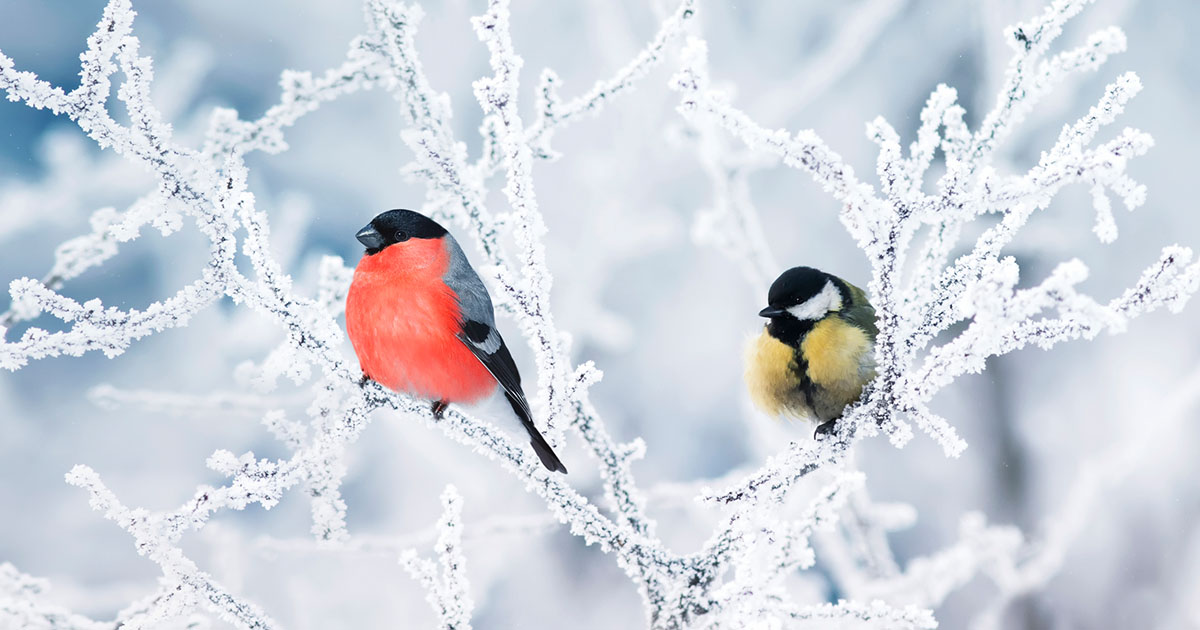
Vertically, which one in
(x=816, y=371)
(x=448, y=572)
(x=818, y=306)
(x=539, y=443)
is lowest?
(x=448, y=572)

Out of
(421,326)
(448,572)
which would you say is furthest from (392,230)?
(448,572)

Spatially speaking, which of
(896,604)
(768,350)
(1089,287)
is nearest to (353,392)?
(768,350)

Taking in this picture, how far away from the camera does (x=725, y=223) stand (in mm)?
1489

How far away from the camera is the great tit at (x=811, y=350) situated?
1.05 m

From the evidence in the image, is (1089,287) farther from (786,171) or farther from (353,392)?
(353,392)

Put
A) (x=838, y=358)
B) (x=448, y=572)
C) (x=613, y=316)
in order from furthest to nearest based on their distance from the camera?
(x=613, y=316)
(x=838, y=358)
(x=448, y=572)

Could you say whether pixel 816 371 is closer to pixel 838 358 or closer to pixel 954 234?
pixel 838 358

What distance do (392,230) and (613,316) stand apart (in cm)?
73

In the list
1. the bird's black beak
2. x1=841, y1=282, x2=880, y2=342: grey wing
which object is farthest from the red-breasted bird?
x1=841, y1=282, x2=880, y2=342: grey wing

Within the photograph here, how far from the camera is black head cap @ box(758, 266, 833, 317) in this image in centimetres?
112

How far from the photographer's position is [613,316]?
1752 mm

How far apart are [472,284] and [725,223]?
543mm

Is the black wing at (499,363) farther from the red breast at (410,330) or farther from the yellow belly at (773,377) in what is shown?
the yellow belly at (773,377)

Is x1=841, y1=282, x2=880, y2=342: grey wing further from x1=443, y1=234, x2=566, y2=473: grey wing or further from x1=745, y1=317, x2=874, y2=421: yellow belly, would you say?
x1=443, y1=234, x2=566, y2=473: grey wing
